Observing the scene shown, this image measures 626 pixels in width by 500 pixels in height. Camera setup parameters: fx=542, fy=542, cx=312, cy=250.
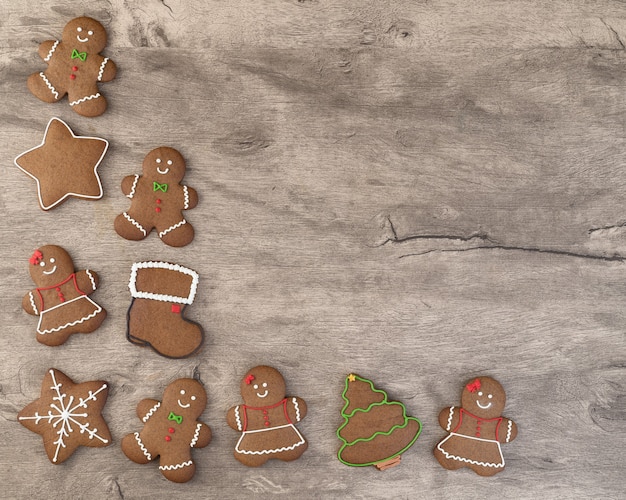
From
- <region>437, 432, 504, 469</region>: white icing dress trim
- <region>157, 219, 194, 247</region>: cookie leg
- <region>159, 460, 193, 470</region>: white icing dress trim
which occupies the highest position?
<region>157, 219, 194, 247</region>: cookie leg

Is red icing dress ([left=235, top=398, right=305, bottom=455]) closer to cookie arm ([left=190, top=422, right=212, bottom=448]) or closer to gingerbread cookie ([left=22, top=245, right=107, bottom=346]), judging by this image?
cookie arm ([left=190, top=422, right=212, bottom=448])

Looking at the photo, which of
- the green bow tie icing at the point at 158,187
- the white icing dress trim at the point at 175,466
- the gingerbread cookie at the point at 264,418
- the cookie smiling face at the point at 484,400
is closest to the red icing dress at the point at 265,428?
the gingerbread cookie at the point at 264,418

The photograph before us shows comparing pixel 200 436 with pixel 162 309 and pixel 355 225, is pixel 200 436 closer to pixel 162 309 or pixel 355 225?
pixel 162 309

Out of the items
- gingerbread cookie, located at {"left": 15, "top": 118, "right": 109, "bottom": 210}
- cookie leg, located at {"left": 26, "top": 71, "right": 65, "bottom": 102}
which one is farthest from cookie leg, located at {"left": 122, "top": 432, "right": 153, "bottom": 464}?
cookie leg, located at {"left": 26, "top": 71, "right": 65, "bottom": 102}

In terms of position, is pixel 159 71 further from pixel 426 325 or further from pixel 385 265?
pixel 426 325

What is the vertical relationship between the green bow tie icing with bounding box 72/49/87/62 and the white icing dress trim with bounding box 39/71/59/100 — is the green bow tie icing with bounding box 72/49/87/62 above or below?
above

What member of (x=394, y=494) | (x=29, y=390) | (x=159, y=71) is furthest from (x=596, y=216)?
(x=29, y=390)
